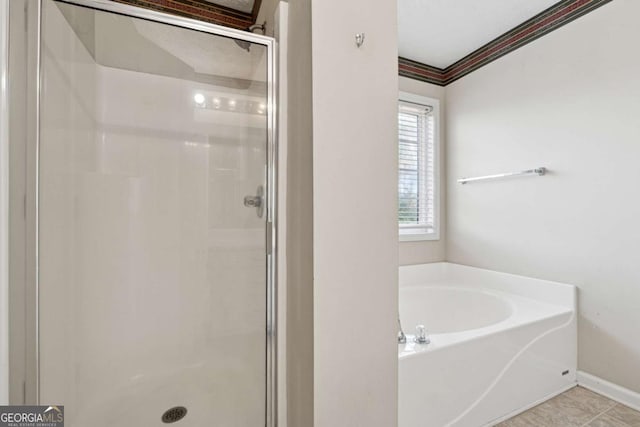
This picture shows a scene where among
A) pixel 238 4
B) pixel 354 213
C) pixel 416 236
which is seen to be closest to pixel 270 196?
pixel 354 213

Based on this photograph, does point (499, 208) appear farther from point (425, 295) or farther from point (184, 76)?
point (184, 76)

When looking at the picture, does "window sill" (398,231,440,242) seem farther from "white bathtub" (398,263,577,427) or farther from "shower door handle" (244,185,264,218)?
"shower door handle" (244,185,264,218)

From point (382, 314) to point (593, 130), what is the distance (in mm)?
1814

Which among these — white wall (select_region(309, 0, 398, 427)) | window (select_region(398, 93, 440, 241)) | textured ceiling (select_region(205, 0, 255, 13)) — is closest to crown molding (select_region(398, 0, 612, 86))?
window (select_region(398, 93, 440, 241))

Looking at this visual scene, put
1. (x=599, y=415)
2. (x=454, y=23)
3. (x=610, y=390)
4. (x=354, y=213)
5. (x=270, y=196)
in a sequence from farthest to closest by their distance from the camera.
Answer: (x=454, y=23) < (x=610, y=390) < (x=599, y=415) < (x=270, y=196) < (x=354, y=213)

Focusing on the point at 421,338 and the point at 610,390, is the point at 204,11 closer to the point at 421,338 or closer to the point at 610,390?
the point at 421,338

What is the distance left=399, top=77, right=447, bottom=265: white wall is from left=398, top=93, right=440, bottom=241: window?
0.06 m

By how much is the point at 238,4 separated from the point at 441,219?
7.59ft

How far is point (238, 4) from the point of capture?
1854 mm

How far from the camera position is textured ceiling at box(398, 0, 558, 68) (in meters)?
1.97

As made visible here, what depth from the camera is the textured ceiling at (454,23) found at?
1.97m

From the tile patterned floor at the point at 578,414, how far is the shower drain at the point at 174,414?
1.57m
